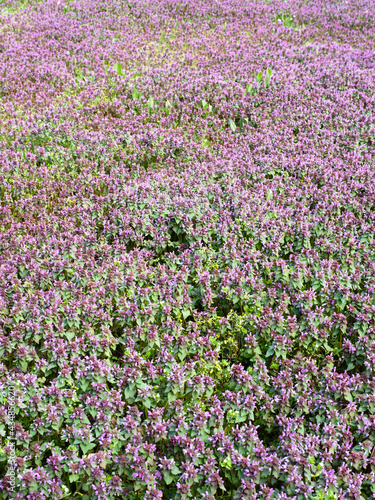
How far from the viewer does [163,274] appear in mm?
5379

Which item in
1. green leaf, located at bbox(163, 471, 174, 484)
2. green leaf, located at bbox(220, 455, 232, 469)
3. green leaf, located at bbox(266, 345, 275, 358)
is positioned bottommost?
green leaf, located at bbox(163, 471, 174, 484)

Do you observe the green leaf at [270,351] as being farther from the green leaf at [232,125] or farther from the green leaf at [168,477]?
the green leaf at [232,125]

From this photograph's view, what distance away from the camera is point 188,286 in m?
5.38

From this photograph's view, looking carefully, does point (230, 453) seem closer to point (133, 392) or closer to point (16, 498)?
point (133, 392)

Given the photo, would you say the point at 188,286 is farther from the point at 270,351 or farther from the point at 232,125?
the point at 232,125

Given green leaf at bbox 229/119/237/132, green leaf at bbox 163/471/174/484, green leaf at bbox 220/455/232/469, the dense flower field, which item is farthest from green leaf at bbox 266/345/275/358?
green leaf at bbox 229/119/237/132

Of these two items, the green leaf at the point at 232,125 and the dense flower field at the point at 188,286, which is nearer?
the dense flower field at the point at 188,286

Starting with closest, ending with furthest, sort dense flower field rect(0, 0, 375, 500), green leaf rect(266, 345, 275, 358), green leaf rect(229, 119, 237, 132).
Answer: dense flower field rect(0, 0, 375, 500) → green leaf rect(266, 345, 275, 358) → green leaf rect(229, 119, 237, 132)

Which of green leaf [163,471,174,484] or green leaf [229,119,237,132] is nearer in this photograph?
green leaf [163,471,174,484]

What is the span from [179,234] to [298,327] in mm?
2483

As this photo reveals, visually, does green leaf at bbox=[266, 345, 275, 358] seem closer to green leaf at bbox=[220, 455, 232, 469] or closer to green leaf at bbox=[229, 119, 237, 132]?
green leaf at bbox=[220, 455, 232, 469]

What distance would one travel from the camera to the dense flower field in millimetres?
3666

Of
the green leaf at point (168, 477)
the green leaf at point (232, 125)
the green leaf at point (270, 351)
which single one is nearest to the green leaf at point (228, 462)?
the green leaf at point (168, 477)

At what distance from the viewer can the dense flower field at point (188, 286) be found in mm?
3666
